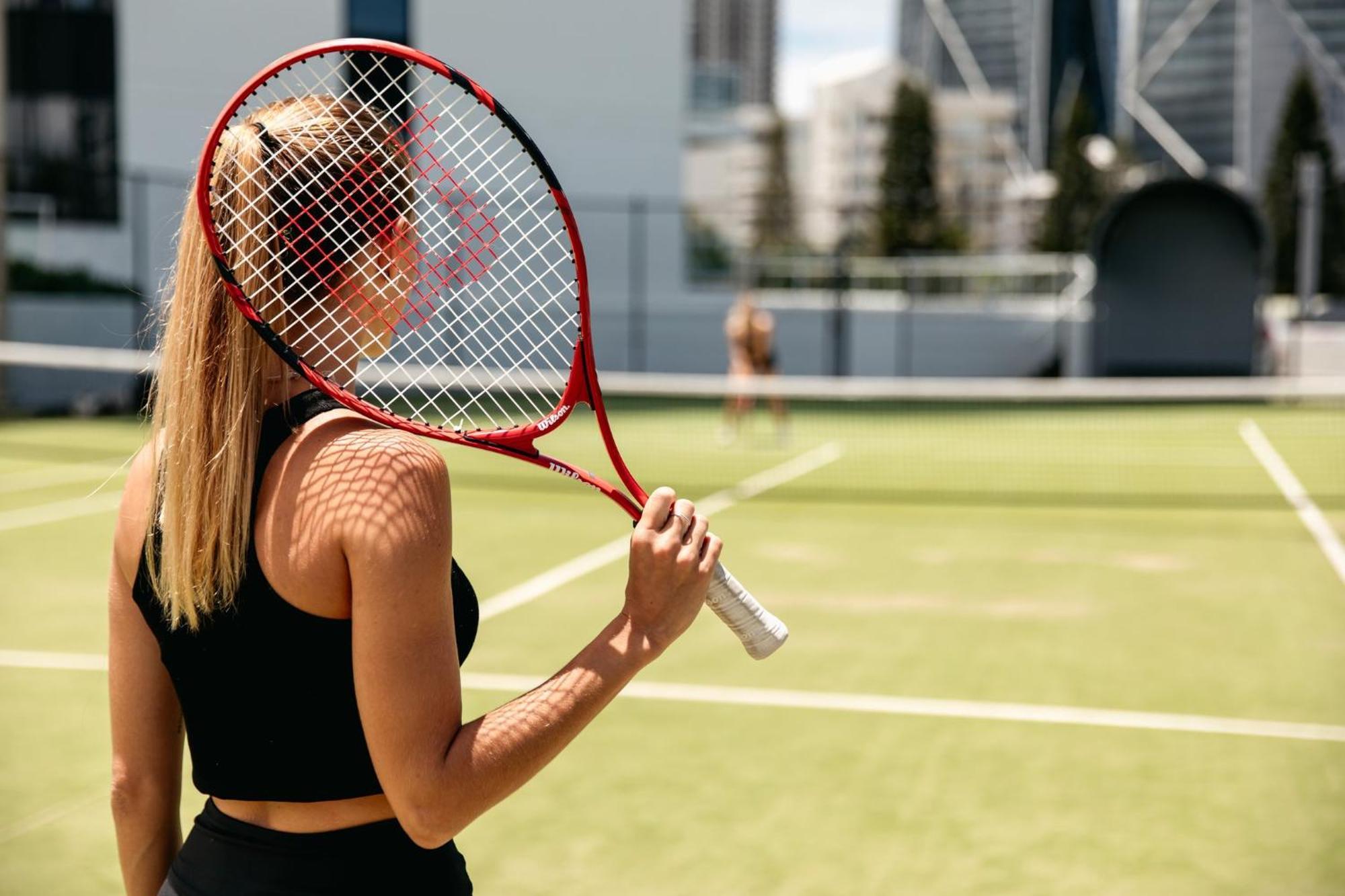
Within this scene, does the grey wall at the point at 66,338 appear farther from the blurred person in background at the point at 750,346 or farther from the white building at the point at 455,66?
the blurred person in background at the point at 750,346

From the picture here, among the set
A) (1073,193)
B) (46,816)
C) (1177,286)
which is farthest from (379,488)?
(1073,193)

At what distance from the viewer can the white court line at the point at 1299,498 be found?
906cm

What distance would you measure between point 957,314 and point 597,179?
7.22 metres

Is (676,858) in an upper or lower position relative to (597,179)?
lower

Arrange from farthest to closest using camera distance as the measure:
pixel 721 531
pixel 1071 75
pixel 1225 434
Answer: pixel 1071 75, pixel 1225 434, pixel 721 531

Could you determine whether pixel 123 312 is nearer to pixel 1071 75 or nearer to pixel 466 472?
pixel 466 472

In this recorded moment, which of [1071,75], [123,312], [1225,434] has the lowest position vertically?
[1225,434]

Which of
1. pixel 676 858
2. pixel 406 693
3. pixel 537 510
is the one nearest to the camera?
pixel 406 693

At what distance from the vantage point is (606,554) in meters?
8.77

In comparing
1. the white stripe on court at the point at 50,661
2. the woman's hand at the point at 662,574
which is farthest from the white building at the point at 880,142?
the woman's hand at the point at 662,574

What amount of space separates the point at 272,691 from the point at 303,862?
0.66 feet

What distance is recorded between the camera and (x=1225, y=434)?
17.6 metres

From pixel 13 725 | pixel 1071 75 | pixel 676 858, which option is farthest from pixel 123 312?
pixel 1071 75

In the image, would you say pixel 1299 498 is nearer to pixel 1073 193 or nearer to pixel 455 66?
pixel 455 66
